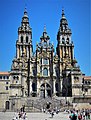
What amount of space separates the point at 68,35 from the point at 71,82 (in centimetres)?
1599

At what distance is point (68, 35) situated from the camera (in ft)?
241

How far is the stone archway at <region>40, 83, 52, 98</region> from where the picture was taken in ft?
221

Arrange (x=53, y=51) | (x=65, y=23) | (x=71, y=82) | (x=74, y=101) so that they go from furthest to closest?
(x=65, y=23) → (x=53, y=51) → (x=71, y=82) → (x=74, y=101)

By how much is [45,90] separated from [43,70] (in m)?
5.91

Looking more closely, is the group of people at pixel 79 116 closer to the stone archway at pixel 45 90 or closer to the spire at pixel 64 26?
the stone archway at pixel 45 90

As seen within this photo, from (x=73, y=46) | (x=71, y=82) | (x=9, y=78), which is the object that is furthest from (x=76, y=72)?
(x=9, y=78)

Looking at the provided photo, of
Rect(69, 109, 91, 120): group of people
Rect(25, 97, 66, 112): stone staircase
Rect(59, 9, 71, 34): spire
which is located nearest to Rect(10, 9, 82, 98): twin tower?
Rect(59, 9, 71, 34): spire

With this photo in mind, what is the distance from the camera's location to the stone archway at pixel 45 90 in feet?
221

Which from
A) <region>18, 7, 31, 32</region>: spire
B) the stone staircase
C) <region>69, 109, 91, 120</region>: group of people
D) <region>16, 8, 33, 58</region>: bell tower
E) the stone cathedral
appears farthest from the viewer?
<region>18, 7, 31, 32</region>: spire

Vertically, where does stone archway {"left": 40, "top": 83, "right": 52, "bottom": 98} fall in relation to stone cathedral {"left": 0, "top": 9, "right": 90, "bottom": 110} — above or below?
below

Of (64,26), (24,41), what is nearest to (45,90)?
(24,41)

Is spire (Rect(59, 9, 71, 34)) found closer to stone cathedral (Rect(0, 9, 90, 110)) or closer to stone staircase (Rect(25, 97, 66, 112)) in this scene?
stone cathedral (Rect(0, 9, 90, 110))

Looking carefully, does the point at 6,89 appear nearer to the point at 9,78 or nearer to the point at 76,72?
the point at 9,78

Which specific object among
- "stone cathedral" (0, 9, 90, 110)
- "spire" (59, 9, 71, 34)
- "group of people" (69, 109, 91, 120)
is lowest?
"group of people" (69, 109, 91, 120)
